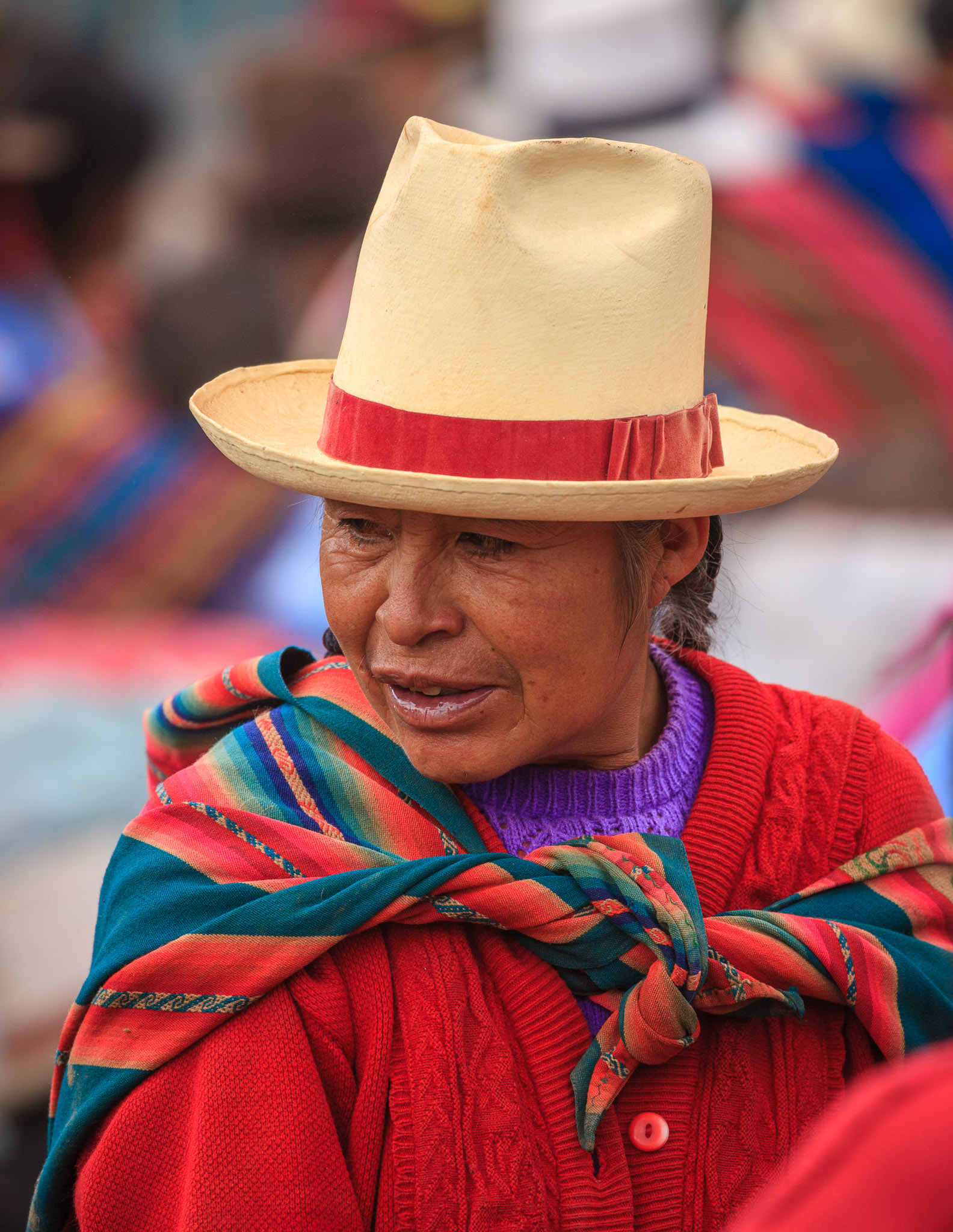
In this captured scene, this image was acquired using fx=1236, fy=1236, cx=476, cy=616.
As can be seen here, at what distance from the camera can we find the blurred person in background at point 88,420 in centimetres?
533

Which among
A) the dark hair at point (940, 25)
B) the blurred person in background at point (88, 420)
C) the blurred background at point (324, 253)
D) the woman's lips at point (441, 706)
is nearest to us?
the woman's lips at point (441, 706)

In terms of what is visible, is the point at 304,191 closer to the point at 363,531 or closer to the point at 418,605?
the point at 363,531

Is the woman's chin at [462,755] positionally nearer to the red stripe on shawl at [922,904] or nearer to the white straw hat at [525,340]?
the white straw hat at [525,340]

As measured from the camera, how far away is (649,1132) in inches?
63.8

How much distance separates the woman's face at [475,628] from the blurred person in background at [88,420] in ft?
12.4

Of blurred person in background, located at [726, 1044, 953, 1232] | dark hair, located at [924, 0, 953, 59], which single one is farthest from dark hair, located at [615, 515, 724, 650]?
dark hair, located at [924, 0, 953, 59]

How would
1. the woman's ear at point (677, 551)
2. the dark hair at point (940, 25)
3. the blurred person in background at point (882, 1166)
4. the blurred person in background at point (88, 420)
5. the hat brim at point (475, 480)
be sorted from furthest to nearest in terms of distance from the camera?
the blurred person in background at point (88, 420)
the dark hair at point (940, 25)
the woman's ear at point (677, 551)
the hat brim at point (475, 480)
the blurred person in background at point (882, 1166)

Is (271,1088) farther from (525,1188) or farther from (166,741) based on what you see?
(166,741)

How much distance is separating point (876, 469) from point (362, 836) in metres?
4.16

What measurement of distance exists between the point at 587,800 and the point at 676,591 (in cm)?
41

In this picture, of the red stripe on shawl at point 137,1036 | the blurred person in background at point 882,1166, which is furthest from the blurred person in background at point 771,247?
the blurred person in background at point 882,1166

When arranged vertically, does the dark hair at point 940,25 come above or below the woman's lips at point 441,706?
above

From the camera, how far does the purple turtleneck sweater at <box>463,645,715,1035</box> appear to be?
180 centimetres

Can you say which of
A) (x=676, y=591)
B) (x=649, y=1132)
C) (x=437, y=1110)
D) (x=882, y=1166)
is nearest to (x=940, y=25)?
(x=676, y=591)
